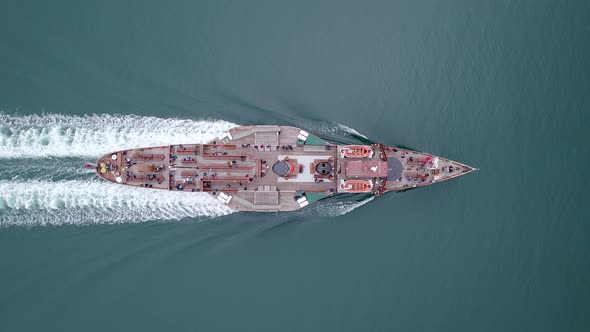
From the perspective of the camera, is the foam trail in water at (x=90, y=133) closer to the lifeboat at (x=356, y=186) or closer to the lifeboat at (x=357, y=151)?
the lifeboat at (x=357, y=151)

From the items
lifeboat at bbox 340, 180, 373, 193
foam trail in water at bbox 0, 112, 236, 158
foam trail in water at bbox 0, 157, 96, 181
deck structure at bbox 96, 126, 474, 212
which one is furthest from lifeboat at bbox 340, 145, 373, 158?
foam trail in water at bbox 0, 157, 96, 181

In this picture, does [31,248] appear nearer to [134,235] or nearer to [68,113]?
[134,235]

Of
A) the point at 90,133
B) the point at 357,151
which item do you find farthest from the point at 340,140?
the point at 90,133

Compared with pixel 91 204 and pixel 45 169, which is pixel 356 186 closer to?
pixel 91 204

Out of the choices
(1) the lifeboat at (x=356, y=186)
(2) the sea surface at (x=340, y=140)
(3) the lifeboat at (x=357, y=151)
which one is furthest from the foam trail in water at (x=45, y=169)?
(3) the lifeboat at (x=357, y=151)

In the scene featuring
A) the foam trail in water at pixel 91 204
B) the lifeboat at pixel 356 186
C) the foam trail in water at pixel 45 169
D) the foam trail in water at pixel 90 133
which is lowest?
the foam trail in water at pixel 91 204

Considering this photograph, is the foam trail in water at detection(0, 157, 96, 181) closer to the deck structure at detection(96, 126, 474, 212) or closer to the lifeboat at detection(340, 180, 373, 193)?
the deck structure at detection(96, 126, 474, 212)
